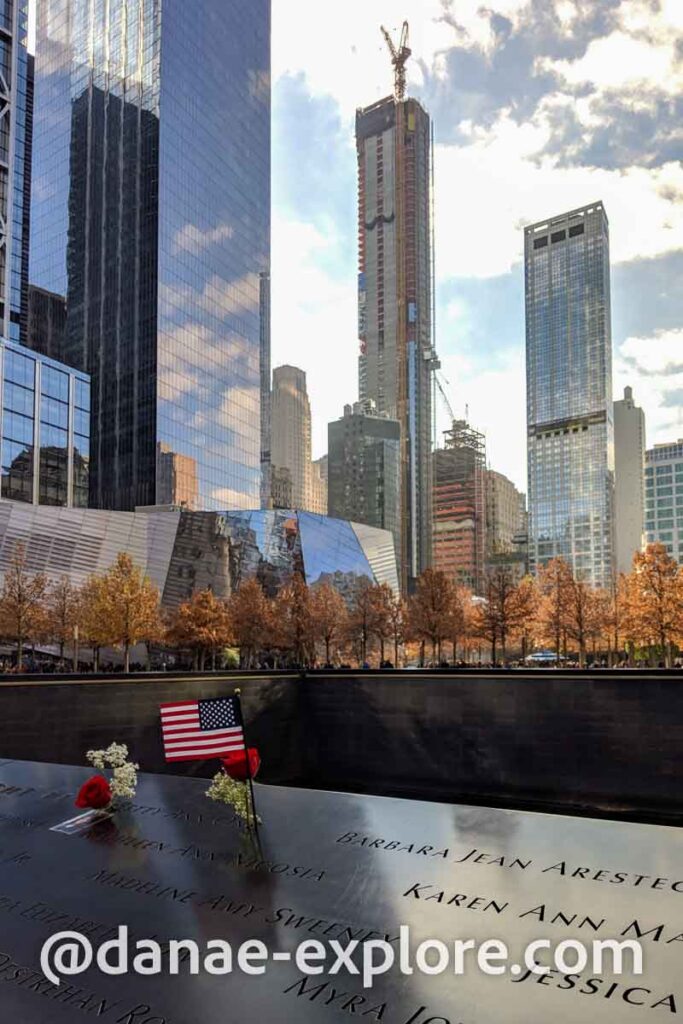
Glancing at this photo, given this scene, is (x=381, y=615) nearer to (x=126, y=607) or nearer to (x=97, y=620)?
(x=126, y=607)

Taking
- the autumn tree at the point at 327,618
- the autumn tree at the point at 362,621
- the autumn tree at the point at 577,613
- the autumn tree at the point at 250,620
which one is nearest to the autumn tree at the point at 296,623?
the autumn tree at the point at 327,618

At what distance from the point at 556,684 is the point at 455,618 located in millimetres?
30630

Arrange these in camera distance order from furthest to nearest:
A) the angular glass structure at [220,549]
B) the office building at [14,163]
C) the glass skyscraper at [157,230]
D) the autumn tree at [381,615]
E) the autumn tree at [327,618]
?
the glass skyscraper at [157,230] → the office building at [14,163] → the angular glass structure at [220,549] → the autumn tree at [381,615] → the autumn tree at [327,618]

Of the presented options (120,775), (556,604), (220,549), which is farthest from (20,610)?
(120,775)

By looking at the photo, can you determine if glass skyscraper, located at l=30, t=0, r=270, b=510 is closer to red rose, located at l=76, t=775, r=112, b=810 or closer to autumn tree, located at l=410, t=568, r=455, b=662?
autumn tree, located at l=410, t=568, r=455, b=662

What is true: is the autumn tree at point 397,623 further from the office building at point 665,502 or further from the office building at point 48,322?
the office building at point 665,502

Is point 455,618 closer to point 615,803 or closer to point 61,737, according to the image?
point 615,803

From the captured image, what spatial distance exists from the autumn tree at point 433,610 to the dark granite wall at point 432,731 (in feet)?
76.9

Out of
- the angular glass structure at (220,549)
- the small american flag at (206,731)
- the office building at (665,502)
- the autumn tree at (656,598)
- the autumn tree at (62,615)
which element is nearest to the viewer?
the small american flag at (206,731)

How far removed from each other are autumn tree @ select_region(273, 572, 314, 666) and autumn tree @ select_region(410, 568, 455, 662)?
7994mm

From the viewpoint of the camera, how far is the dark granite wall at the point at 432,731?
88.8 ft

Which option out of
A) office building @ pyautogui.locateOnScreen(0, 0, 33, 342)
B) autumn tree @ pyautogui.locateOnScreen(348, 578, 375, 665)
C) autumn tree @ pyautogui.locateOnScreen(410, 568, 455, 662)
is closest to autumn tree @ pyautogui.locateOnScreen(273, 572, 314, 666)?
autumn tree @ pyautogui.locateOnScreen(348, 578, 375, 665)

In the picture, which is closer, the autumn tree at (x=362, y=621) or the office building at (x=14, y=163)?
the autumn tree at (x=362, y=621)

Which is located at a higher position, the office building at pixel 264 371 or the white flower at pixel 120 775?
the office building at pixel 264 371
